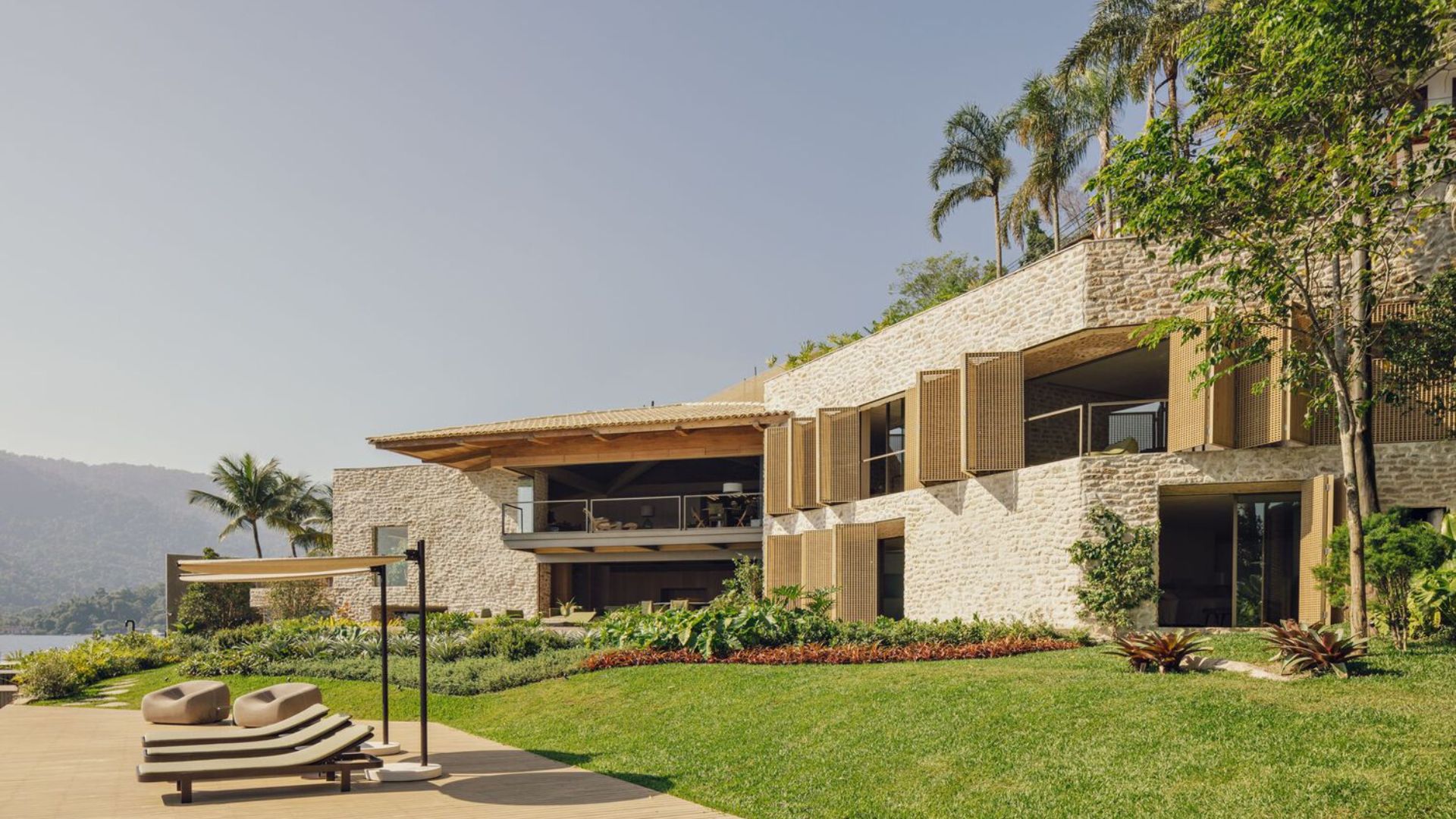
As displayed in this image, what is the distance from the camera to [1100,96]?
32.4m

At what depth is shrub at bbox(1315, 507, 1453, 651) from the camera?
12664mm

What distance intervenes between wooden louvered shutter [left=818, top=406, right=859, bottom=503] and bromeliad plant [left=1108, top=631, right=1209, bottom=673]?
11.0 metres

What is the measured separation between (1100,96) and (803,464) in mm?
16208

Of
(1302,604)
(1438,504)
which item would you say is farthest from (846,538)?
(1438,504)

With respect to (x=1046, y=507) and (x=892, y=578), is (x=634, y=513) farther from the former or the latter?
(x=1046, y=507)

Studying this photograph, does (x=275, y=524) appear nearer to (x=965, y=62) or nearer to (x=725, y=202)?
(x=725, y=202)

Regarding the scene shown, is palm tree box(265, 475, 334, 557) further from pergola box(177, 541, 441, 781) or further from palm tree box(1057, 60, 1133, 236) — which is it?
pergola box(177, 541, 441, 781)

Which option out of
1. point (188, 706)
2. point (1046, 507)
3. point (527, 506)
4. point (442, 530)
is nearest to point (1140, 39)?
point (1046, 507)

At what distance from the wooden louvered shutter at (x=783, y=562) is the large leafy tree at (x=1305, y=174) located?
449 inches

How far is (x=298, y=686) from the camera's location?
1214 cm

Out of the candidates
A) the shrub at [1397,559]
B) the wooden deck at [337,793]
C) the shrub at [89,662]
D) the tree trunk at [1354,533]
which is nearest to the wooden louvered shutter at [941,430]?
the tree trunk at [1354,533]

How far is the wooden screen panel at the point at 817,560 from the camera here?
2292cm

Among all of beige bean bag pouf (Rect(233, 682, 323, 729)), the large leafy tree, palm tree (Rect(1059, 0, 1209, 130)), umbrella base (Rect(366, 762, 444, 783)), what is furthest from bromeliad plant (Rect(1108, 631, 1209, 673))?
palm tree (Rect(1059, 0, 1209, 130))

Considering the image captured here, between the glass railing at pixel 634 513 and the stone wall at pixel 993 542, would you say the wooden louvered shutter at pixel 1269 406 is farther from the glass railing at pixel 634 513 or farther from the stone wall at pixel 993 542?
the glass railing at pixel 634 513
